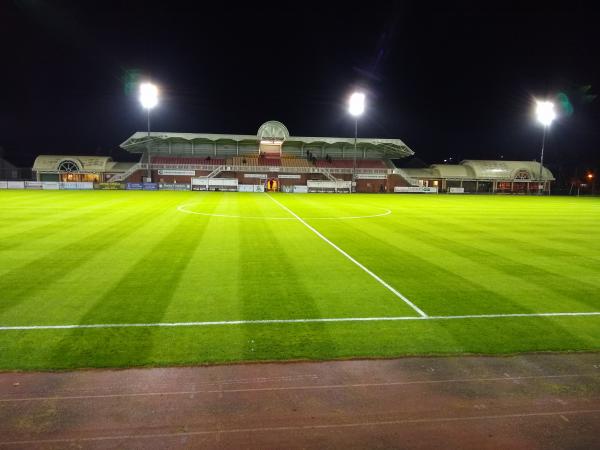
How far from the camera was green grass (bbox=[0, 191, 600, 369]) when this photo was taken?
6430mm

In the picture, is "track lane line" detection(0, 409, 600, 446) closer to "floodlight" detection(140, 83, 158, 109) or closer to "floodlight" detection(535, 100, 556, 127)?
"floodlight" detection(140, 83, 158, 109)

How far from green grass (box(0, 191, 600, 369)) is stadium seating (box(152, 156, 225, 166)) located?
5784 centimetres

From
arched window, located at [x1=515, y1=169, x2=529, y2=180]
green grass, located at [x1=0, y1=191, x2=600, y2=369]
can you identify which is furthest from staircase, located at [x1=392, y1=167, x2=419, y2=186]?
green grass, located at [x1=0, y1=191, x2=600, y2=369]

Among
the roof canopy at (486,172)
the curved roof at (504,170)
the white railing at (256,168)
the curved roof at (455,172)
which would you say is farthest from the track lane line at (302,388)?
the curved roof at (504,170)

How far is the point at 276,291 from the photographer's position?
362 inches

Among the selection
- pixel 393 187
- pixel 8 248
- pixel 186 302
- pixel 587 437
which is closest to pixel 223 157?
pixel 393 187

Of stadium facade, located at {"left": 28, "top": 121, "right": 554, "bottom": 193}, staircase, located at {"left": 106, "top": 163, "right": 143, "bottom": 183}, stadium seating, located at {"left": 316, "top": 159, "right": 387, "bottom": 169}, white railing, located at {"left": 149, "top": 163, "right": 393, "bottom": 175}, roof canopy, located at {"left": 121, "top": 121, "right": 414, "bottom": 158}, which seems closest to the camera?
staircase, located at {"left": 106, "top": 163, "right": 143, "bottom": 183}

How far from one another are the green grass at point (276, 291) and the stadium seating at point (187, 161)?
190ft

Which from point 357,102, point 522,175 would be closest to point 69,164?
point 357,102

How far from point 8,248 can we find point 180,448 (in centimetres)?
1216

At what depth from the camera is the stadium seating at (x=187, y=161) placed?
74438 millimetres

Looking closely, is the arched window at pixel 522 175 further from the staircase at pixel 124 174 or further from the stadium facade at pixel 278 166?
the staircase at pixel 124 174

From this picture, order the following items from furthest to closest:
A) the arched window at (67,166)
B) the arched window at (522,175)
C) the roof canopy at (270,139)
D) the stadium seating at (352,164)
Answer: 1. the stadium seating at (352,164)
2. the arched window at (522,175)
3. the roof canopy at (270,139)
4. the arched window at (67,166)

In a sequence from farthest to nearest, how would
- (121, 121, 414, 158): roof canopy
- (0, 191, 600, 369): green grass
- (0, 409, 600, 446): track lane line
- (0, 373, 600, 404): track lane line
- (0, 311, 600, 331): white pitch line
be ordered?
1. (121, 121, 414, 158): roof canopy
2. (0, 311, 600, 331): white pitch line
3. (0, 191, 600, 369): green grass
4. (0, 373, 600, 404): track lane line
5. (0, 409, 600, 446): track lane line
